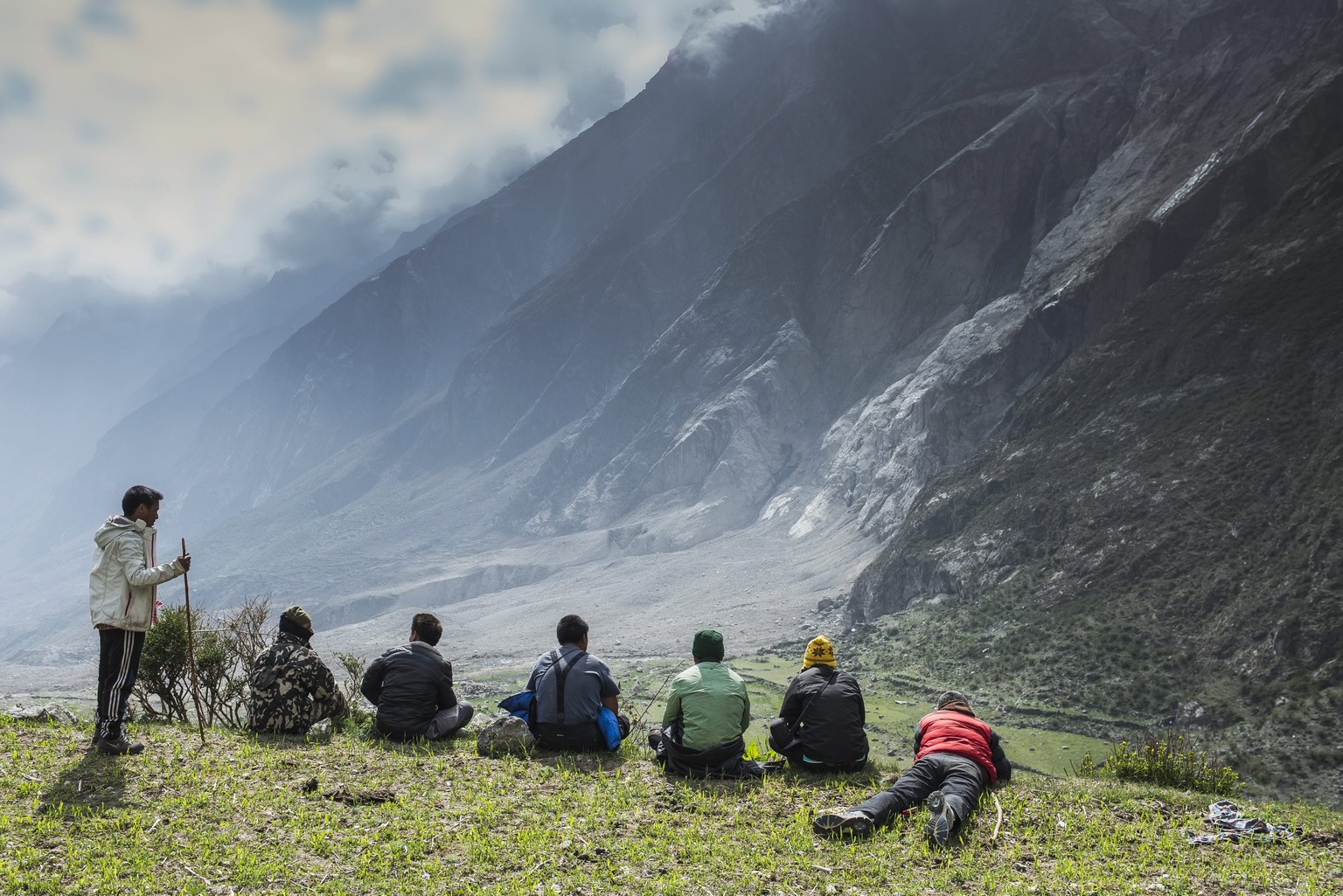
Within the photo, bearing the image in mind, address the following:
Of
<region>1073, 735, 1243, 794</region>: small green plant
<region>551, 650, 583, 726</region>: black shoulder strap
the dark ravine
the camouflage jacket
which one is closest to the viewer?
<region>551, 650, 583, 726</region>: black shoulder strap

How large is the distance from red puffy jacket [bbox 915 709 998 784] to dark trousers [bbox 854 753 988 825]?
0.34 feet

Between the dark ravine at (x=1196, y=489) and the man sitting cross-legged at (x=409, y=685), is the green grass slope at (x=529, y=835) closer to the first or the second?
the man sitting cross-legged at (x=409, y=685)

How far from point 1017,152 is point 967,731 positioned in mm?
197238

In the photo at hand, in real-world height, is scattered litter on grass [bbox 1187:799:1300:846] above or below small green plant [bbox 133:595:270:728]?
below

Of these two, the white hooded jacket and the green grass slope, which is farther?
the white hooded jacket

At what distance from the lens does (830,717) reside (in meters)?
10.8

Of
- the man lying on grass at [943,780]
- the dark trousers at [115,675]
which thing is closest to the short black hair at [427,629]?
the dark trousers at [115,675]

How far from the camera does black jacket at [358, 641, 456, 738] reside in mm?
11867

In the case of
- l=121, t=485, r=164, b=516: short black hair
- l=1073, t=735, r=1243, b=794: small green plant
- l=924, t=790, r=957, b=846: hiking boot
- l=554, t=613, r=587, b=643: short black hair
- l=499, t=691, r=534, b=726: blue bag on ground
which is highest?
l=121, t=485, r=164, b=516: short black hair

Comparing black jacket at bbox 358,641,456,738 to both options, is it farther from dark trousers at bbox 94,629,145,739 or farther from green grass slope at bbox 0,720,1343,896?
dark trousers at bbox 94,629,145,739

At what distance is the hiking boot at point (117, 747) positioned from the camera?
1010cm

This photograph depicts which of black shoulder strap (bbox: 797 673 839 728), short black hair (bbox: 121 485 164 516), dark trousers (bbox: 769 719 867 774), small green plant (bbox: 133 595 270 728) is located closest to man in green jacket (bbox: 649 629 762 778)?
dark trousers (bbox: 769 719 867 774)

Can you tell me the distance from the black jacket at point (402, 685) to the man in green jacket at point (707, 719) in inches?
133

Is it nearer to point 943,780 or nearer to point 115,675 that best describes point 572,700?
point 943,780
